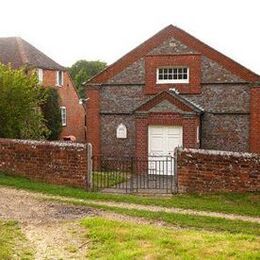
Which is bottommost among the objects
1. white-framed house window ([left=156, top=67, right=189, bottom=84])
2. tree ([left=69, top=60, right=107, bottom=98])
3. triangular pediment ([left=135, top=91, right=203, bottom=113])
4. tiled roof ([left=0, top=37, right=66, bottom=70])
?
triangular pediment ([left=135, top=91, right=203, bottom=113])

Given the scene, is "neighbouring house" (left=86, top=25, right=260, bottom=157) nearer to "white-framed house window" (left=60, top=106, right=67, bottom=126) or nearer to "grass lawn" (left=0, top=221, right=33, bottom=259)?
"grass lawn" (left=0, top=221, right=33, bottom=259)

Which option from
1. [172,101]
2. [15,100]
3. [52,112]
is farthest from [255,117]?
[52,112]

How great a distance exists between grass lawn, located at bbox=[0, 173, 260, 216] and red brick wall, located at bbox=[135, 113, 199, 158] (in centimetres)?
719

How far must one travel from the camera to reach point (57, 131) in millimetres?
38438

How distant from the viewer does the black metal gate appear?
18906 mm

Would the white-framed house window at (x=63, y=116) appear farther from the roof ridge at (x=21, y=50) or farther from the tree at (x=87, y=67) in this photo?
the tree at (x=87, y=67)

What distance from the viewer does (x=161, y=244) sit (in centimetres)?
980

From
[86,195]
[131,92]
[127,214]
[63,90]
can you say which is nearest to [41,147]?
[86,195]

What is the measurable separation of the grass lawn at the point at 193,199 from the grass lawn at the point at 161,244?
428cm

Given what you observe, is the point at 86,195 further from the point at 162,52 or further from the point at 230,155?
the point at 162,52

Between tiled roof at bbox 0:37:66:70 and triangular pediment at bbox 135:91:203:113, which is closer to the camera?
triangular pediment at bbox 135:91:203:113

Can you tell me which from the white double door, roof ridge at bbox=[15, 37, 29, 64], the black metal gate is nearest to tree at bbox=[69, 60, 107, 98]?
roof ridge at bbox=[15, 37, 29, 64]

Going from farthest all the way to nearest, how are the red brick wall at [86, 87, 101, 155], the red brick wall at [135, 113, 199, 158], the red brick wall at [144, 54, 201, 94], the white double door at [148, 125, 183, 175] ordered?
the red brick wall at [86, 87, 101, 155] → the red brick wall at [144, 54, 201, 94] → the white double door at [148, 125, 183, 175] → the red brick wall at [135, 113, 199, 158]

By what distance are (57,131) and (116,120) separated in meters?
13.1
